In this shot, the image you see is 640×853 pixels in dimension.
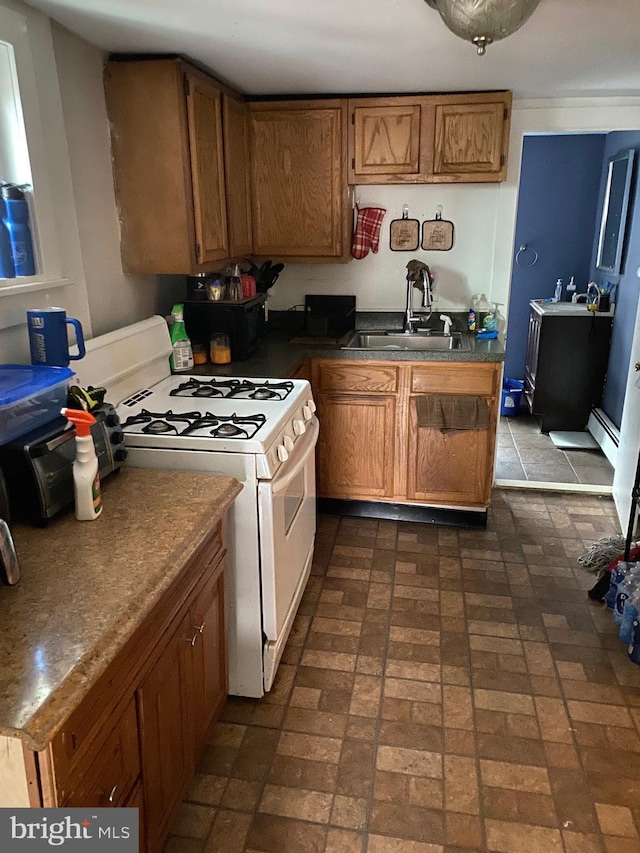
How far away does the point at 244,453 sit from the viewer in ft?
5.85

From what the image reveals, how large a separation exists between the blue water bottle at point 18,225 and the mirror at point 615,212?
3.69 metres

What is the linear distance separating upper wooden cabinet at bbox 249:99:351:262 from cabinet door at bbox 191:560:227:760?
1.99 m

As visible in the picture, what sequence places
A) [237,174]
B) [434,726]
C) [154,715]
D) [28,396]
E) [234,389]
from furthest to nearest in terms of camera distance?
1. [237,174]
2. [234,389]
3. [434,726]
4. [28,396]
5. [154,715]

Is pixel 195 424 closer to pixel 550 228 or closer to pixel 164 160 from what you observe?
pixel 164 160

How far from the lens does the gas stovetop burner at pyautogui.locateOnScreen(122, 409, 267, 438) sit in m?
1.86

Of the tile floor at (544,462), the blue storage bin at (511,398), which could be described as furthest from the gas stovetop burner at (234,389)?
the blue storage bin at (511,398)

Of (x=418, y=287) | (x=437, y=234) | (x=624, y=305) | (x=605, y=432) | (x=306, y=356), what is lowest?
(x=605, y=432)

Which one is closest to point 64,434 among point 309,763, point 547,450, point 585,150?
point 309,763

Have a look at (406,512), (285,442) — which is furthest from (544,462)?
(285,442)

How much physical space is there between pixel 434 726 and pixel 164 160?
7.18 feet

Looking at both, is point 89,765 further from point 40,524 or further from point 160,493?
point 160,493

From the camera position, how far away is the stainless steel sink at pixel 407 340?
332 centimetres

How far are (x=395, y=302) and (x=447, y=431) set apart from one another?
0.89 meters

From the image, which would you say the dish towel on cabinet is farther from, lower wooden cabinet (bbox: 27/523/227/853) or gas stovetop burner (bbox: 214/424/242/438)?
lower wooden cabinet (bbox: 27/523/227/853)
